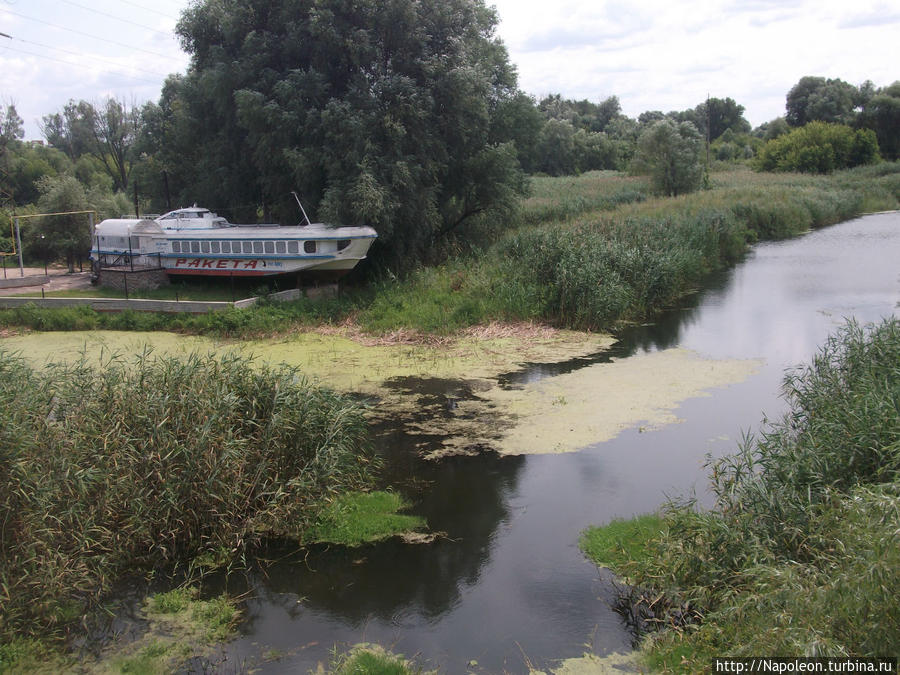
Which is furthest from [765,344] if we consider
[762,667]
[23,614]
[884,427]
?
[23,614]

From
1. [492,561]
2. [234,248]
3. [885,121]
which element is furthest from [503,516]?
[885,121]

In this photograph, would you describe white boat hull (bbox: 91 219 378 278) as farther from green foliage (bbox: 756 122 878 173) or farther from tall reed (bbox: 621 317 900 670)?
green foliage (bbox: 756 122 878 173)

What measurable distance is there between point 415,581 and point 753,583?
2.89 metres

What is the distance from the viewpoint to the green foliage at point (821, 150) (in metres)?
51.4

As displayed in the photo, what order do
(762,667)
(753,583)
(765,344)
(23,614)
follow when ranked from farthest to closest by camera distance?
(765,344) → (23,614) → (753,583) → (762,667)

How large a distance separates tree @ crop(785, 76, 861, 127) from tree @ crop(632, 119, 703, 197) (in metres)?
30.5

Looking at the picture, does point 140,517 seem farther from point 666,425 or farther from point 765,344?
point 765,344

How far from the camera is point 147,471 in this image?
698cm

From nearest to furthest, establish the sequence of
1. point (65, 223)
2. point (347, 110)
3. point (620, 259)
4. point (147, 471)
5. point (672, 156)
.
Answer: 1. point (147, 471)
2. point (620, 259)
3. point (347, 110)
4. point (65, 223)
5. point (672, 156)

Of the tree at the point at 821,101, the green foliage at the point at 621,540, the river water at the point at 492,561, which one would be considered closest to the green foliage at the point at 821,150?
the tree at the point at 821,101

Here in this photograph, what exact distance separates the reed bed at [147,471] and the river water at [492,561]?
64 centimetres

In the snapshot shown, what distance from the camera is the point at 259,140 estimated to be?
1925 centimetres

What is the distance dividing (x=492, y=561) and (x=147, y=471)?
334cm

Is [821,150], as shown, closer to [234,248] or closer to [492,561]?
[234,248]
